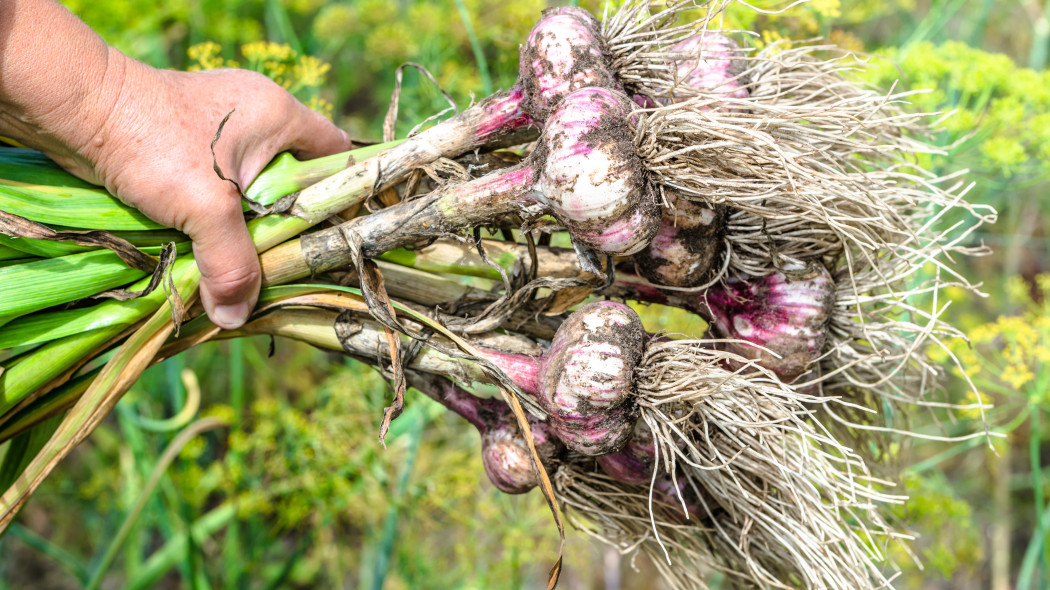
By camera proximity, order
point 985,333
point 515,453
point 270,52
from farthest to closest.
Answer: point 985,333
point 270,52
point 515,453

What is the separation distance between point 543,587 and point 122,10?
2338mm

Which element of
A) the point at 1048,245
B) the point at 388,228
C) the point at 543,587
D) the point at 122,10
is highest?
the point at 122,10

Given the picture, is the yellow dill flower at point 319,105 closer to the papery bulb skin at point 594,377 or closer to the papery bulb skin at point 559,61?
the papery bulb skin at point 559,61

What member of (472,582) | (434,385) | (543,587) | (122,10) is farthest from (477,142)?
(543,587)

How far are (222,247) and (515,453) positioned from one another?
1.60 ft

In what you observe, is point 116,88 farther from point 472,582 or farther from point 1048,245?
point 1048,245

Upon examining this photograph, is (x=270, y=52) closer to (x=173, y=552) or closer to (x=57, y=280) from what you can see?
(x=57, y=280)

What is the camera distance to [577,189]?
703 mm

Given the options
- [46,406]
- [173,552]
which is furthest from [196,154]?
[173,552]

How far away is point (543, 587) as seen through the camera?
2443 mm

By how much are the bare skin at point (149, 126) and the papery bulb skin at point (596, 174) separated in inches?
16.0

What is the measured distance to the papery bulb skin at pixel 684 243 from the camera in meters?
0.82

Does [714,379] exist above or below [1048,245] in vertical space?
above

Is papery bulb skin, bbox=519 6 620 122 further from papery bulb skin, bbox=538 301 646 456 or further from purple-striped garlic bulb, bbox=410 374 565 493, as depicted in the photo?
purple-striped garlic bulb, bbox=410 374 565 493
